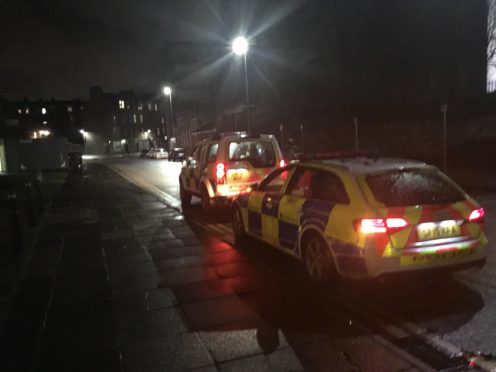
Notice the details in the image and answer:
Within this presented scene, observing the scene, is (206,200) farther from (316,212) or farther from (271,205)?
(316,212)

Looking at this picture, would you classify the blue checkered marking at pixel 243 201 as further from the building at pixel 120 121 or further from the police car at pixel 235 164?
the building at pixel 120 121

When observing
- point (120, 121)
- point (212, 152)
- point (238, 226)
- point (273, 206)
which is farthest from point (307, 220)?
point (120, 121)

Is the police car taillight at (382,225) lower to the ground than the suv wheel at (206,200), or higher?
higher

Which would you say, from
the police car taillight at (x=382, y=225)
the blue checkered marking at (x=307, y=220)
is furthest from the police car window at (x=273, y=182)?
the police car taillight at (x=382, y=225)

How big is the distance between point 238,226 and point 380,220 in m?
3.76

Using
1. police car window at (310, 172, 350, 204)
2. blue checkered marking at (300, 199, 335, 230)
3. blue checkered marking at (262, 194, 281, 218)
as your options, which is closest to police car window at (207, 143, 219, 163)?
blue checkered marking at (262, 194, 281, 218)

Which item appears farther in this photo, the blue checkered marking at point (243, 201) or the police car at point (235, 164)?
the police car at point (235, 164)

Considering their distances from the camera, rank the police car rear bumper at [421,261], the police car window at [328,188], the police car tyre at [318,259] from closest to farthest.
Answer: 1. the police car rear bumper at [421,261]
2. the police car window at [328,188]
3. the police car tyre at [318,259]

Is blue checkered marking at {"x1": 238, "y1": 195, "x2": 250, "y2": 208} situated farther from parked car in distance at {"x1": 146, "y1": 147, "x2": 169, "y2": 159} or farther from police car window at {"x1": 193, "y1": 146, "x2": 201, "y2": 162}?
parked car in distance at {"x1": 146, "y1": 147, "x2": 169, "y2": 159}

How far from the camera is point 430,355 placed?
3.93 m

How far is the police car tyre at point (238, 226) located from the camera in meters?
8.21

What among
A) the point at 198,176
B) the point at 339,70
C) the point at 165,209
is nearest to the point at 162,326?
the point at 198,176

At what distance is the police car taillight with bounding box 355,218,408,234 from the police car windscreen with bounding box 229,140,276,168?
5726 mm

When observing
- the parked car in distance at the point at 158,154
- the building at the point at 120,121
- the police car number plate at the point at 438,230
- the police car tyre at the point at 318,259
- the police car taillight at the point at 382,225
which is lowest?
the police car tyre at the point at 318,259
